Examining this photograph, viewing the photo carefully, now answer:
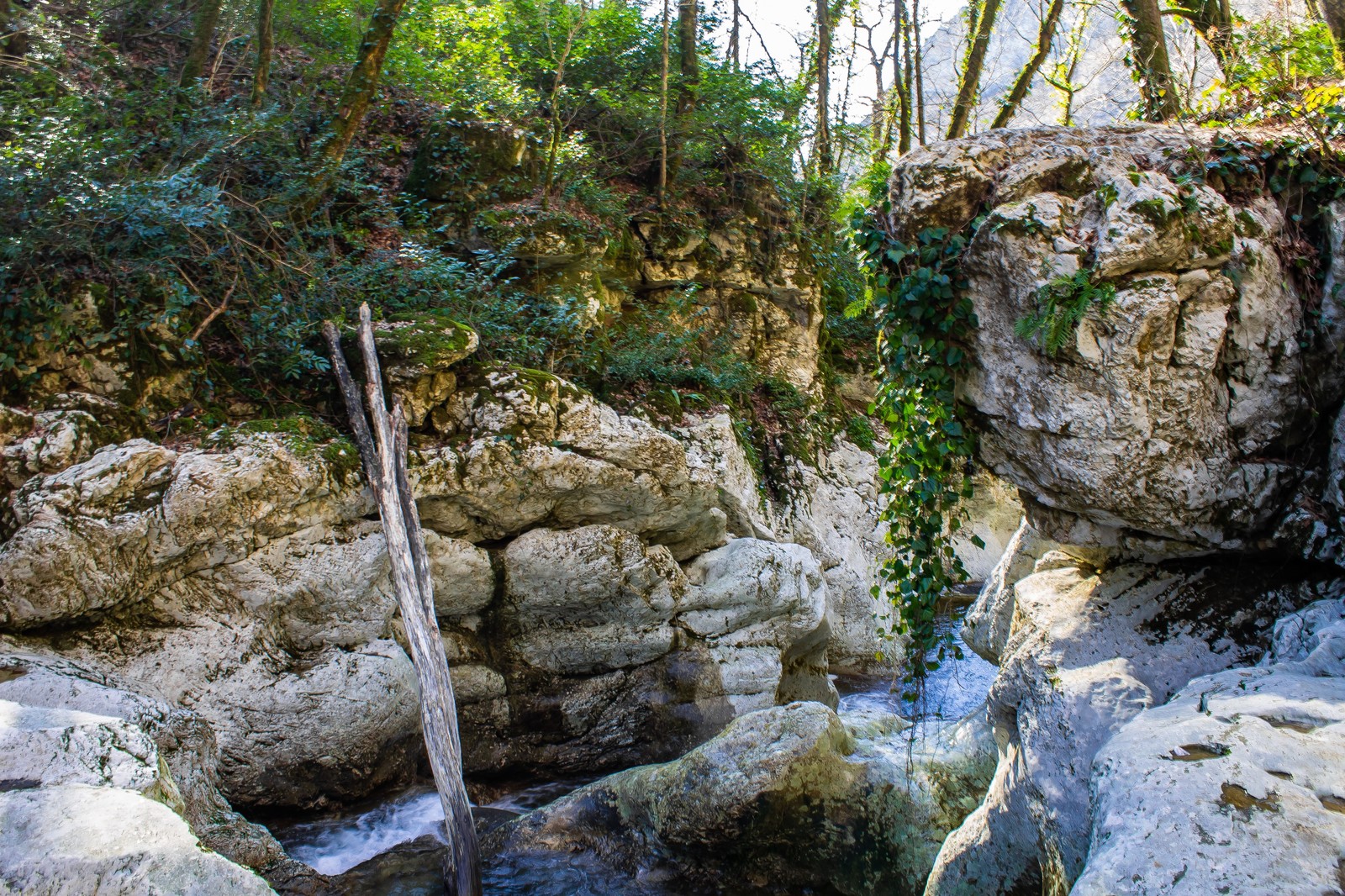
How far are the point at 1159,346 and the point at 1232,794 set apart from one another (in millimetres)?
2285

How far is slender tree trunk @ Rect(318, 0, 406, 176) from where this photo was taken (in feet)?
29.1

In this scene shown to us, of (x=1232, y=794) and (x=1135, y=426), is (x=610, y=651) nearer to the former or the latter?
(x=1135, y=426)

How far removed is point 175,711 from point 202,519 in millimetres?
1681

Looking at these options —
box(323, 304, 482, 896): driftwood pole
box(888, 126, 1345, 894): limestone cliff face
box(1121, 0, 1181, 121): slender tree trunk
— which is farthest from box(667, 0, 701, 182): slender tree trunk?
box(888, 126, 1345, 894): limestone cliff face

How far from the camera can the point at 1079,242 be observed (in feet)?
13.9

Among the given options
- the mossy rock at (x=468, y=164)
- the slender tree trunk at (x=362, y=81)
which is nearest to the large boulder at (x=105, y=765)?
the slender tree trunk at (x=362, y=81)

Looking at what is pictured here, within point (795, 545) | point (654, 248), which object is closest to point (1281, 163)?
point (795, 545)

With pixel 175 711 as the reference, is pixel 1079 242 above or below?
above

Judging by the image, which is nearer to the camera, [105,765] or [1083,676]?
[105,765]

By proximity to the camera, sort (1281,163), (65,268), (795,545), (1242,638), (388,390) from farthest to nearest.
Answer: (795,545)
(388,390)
(65,268)
(1281,163)
(1242,638)

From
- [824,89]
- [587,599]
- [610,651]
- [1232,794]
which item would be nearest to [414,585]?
[587,599]

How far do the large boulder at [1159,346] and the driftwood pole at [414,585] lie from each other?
4.24 metres

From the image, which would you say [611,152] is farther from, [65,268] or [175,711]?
[175,711]

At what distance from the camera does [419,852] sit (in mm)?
5859
